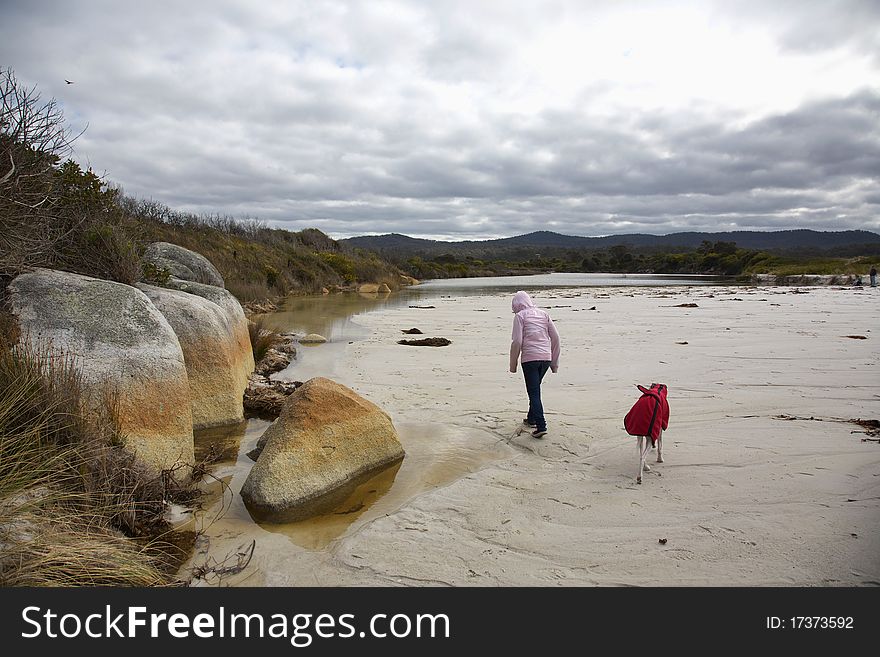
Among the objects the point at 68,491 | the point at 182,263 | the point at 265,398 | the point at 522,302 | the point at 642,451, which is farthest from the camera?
the point at 182,263

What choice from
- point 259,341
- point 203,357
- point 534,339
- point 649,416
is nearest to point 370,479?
point 534,339

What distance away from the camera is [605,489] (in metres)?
5.31

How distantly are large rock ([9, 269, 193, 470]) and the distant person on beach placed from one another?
3964 millimetres

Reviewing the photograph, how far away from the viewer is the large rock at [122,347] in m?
5.59

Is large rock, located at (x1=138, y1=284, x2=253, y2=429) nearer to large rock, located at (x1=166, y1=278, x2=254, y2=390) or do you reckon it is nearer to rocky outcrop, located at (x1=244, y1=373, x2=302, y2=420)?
rocky outcrop, located at (x1=244, y1=373, x2=302, y2=420)

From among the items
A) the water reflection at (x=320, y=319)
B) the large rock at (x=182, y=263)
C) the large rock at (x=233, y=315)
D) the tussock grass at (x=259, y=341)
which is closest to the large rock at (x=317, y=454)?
the large rock at (x=233, y=315)

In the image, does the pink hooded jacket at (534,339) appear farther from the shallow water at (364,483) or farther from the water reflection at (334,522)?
the water reflection at (334,522)

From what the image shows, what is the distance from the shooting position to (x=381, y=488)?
577cm

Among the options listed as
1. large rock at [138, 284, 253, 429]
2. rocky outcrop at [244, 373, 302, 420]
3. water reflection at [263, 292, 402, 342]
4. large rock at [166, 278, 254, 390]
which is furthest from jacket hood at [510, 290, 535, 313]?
water reflection at [263, 292, 402, 342]

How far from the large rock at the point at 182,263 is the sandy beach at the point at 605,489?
471 centimetres

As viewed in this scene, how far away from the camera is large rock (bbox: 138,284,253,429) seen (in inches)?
303

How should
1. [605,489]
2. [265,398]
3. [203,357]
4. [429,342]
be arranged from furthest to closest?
[429,342] < [265,398] < [203,357] < [605,489]

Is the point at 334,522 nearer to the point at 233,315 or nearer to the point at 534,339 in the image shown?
the point at 534,339

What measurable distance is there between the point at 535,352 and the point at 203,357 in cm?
466
